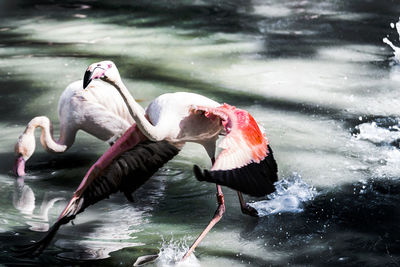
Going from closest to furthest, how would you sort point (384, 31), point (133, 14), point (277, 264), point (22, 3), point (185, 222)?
point (277, 264) < point (185, 222) < point (384, 31) < point (133, 14) < point (22, 3)

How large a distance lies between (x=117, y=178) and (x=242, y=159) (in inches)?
36.0

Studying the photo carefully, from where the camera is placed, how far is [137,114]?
13.0 feet

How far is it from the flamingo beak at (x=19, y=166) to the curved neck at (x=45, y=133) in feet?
0.69

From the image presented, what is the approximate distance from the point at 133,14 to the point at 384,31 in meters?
3.12

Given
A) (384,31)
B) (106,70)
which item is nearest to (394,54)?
(384,31)

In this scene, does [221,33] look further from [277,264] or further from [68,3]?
[277,264]

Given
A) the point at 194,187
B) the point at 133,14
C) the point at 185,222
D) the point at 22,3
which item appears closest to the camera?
the point at 185,222

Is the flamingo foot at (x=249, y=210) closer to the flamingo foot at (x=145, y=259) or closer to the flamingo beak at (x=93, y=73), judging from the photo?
A: the flamingo foot at (x=145, y=259)

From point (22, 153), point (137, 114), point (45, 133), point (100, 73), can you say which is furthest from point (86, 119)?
point (100, 73)

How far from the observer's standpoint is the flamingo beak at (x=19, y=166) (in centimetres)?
541

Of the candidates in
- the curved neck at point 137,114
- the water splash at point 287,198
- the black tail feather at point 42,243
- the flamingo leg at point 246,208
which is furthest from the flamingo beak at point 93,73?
the water splash at point 287,198

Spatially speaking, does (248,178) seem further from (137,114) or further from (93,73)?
(93,73)

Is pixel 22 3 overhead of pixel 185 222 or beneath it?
overhead

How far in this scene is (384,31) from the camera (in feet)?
29.1
